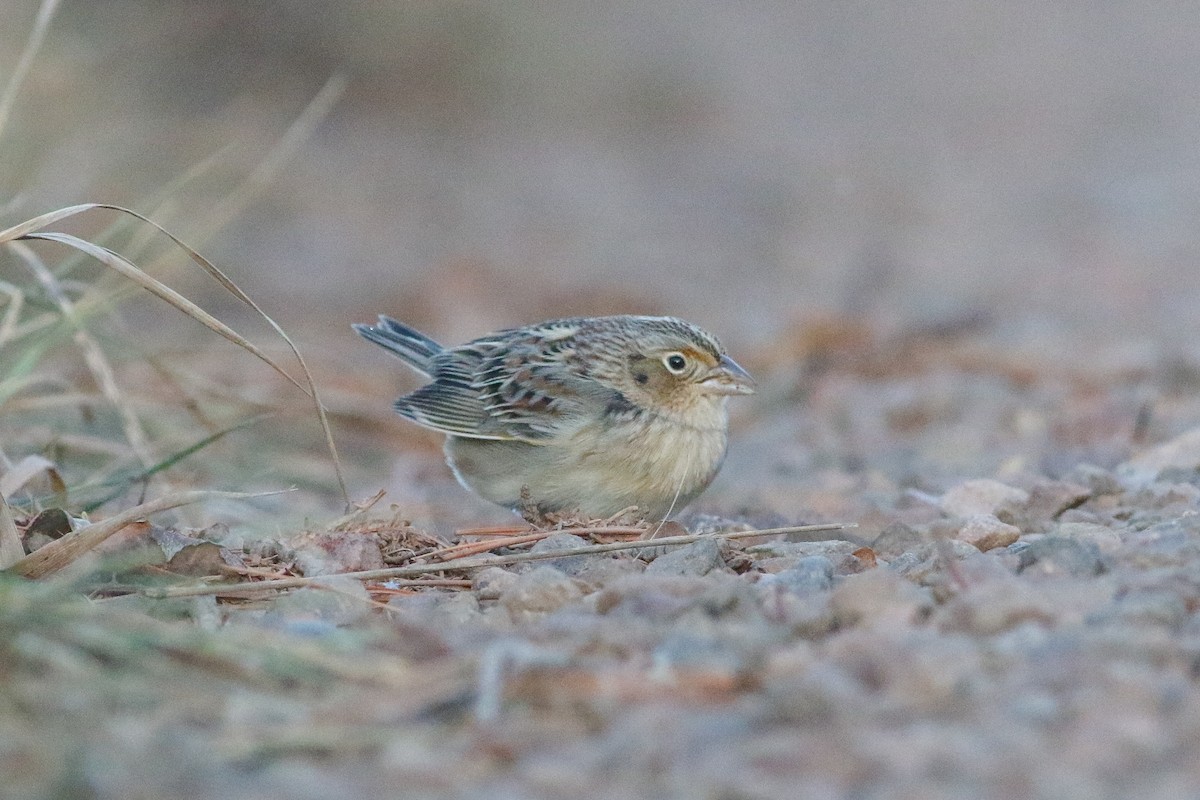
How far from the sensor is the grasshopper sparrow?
496 centimetres

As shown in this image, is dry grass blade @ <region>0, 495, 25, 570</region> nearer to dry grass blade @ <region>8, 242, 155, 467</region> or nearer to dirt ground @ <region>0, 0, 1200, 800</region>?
dirt ground @ <region>0, 0, 1200, 800</region>

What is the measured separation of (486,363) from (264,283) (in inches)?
189

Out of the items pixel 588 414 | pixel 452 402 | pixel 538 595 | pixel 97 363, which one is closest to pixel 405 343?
pixel 452 402

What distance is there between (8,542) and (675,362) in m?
2.35

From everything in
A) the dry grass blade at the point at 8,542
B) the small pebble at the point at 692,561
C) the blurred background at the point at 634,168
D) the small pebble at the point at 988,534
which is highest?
the blurred background at the point at 634,168

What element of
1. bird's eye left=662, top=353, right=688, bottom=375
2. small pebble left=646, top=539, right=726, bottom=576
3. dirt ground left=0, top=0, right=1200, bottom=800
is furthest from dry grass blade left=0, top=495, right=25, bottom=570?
bird's eye left=662, top=353, right=688, bottom=375

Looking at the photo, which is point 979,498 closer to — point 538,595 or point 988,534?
point 988,534

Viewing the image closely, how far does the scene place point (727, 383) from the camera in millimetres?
5262

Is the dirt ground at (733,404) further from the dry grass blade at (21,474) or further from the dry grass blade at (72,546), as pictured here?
the dry grass blade at (21,474)

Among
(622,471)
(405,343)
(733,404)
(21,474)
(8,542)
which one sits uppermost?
(733,404)

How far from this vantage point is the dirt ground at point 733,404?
96.1 inches

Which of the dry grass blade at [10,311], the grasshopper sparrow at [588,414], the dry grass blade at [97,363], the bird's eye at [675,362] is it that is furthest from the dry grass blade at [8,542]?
the bird's eye at [675,362]

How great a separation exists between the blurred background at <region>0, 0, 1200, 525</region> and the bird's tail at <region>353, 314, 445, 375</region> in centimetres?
37

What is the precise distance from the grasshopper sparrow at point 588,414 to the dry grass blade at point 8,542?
1762mm
